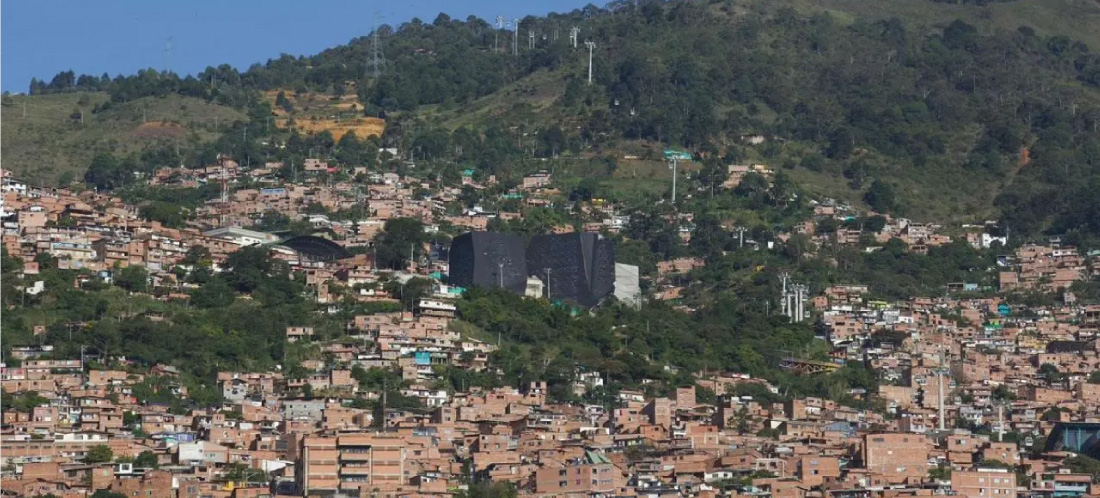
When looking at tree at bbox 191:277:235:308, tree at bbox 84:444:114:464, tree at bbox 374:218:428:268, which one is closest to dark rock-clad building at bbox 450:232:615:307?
tree at bbox 374:218:428:268

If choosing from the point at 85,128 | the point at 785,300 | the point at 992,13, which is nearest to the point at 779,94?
the point at 992,13

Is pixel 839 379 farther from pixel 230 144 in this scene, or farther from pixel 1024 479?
pixel 230 144

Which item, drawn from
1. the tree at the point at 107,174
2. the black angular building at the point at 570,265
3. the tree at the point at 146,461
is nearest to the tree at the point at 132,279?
the black angular building at the point at 570,265

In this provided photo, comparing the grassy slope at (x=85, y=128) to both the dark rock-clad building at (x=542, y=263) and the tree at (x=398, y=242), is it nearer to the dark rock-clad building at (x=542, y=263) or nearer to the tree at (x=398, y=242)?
the tree at (x=398, y=242)

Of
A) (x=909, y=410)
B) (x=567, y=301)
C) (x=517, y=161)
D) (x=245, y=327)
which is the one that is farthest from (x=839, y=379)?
(x=517, y=161)

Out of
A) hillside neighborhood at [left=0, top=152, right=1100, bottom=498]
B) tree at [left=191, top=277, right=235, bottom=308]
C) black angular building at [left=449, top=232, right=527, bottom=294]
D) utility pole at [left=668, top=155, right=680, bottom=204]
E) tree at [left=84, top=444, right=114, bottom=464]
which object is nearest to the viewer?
hillside neighborhood at [left=0, top=152, right=1100, bottom=498]

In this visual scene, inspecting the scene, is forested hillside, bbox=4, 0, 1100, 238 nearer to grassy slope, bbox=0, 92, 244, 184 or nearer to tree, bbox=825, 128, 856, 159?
tree, bbox=825, 128, 856, 159

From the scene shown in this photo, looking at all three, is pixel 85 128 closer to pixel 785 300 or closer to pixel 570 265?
pixel 570 265
